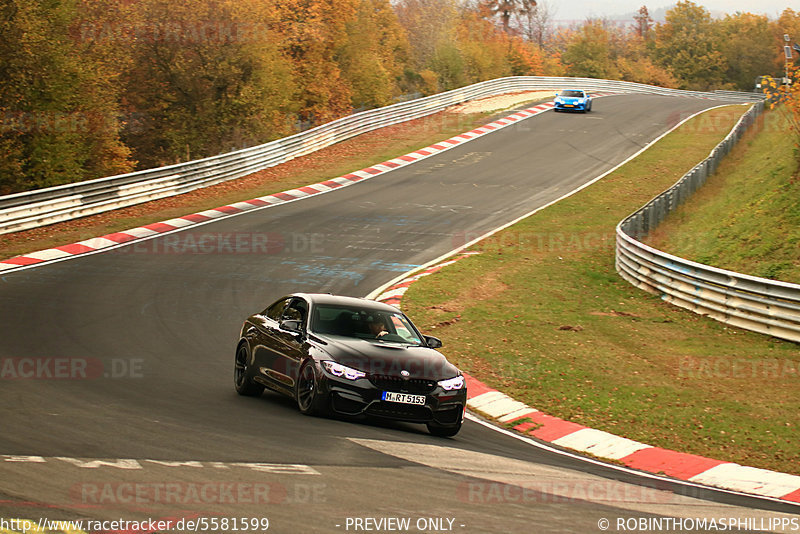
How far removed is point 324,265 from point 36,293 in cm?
663

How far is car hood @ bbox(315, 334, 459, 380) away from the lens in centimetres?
991

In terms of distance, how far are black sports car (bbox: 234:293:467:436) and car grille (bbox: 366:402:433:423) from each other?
11 mm

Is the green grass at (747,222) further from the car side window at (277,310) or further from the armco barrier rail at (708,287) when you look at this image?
the car side window at (277,310)

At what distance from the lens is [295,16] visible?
4600 centimetres

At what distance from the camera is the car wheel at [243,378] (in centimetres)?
1136

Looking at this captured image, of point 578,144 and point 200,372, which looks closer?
point 200,372

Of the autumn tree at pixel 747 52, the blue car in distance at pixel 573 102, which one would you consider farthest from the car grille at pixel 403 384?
the autumn tree at pixel 747 52

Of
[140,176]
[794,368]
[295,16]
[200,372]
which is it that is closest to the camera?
[200,372]

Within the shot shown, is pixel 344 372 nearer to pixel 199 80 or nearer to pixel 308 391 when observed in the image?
pixel 308 391

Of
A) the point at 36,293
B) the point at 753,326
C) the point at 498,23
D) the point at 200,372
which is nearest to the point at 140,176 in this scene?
the point at 36,293

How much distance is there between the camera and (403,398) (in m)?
9.83

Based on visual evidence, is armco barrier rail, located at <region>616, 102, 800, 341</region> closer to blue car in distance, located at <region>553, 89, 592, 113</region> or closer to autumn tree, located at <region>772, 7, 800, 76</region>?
blue car in distance, located at <region>553, 89, 592, 113</region>

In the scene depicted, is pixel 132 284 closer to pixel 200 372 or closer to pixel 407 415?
pixel 200 372

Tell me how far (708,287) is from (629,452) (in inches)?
306
